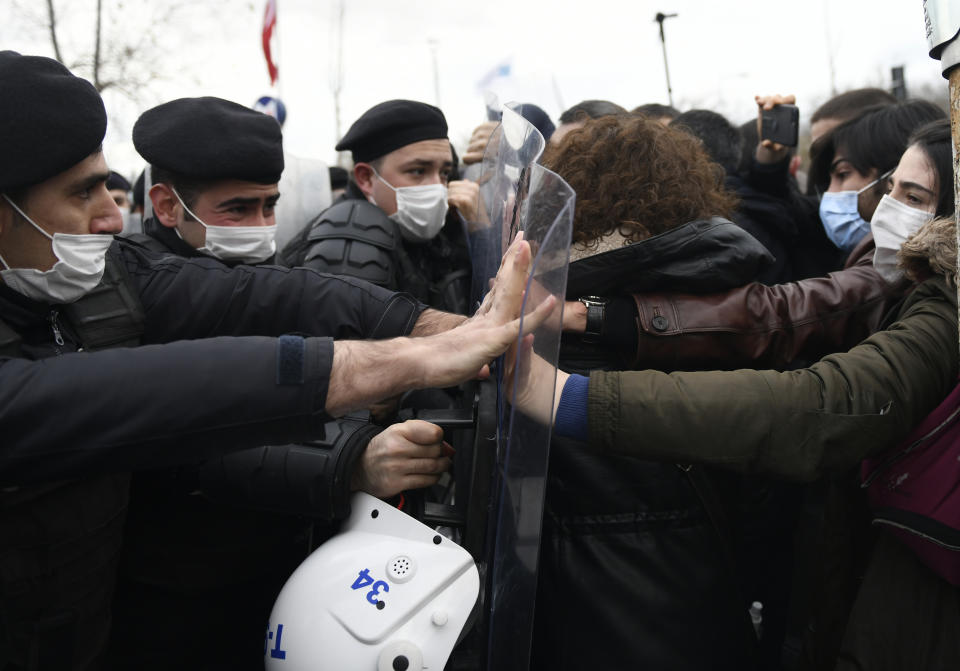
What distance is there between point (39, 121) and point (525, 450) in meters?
1.34

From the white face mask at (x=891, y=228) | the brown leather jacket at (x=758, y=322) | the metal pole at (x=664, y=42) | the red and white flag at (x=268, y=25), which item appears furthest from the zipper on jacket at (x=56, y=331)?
the red and white flag at (x=268, y=25)

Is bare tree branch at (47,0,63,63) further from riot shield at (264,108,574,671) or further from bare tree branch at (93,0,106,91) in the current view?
riot shield at (264,108,574,671)

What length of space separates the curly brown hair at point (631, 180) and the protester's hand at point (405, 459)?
2.05 ft

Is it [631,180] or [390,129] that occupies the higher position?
[390,129]

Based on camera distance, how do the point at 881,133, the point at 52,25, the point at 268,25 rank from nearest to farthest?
1. the point at 881,133
2. the point at 52,25
3. the point at 268,25

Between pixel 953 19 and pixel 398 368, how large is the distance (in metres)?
1.19

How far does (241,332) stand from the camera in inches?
83.5

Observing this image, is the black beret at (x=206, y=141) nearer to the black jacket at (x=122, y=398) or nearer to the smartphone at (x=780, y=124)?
the black jacket at (x=122, y=398)

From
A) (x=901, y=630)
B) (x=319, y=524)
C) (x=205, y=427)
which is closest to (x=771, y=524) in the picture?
(x=901, y=630)

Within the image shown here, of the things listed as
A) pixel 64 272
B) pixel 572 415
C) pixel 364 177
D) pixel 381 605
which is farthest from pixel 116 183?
pixel 572 415

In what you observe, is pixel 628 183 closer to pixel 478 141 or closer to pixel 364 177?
pixel 364 177

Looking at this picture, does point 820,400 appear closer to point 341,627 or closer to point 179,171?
point 341,627

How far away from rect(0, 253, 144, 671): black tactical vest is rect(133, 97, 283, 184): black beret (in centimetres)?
92

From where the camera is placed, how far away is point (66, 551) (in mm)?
1662
